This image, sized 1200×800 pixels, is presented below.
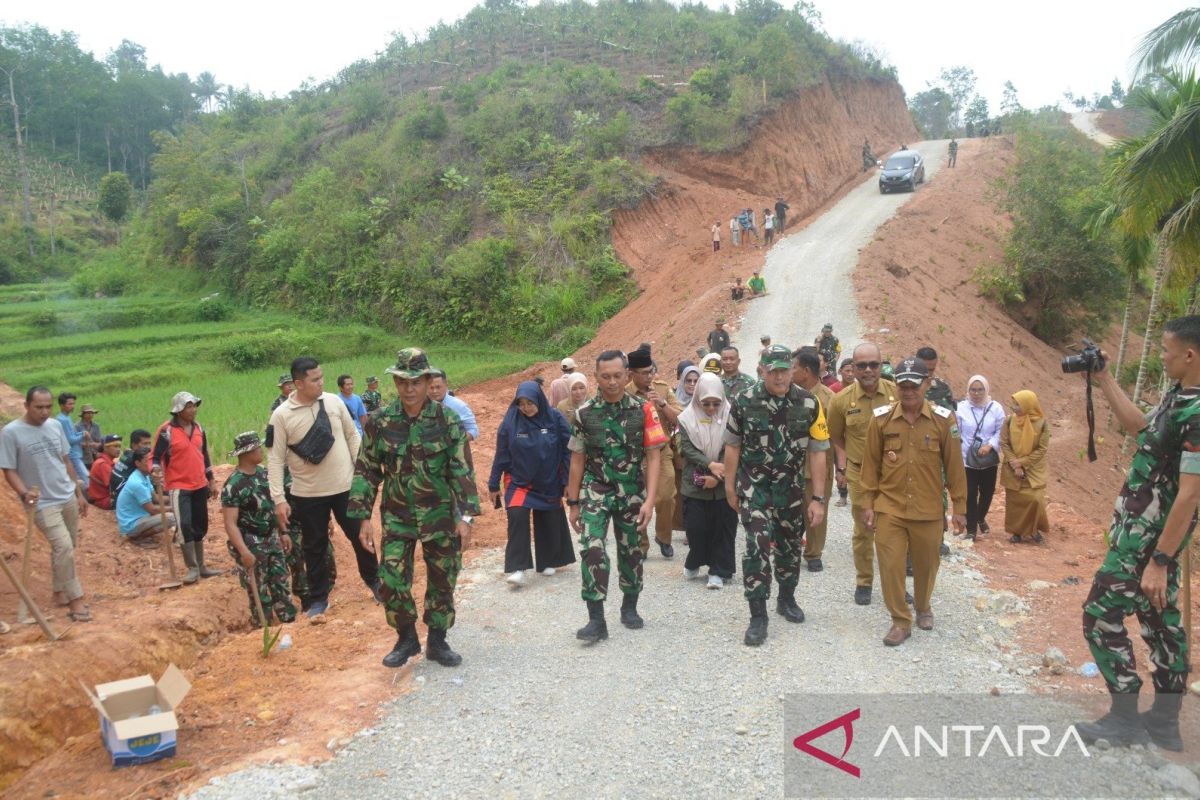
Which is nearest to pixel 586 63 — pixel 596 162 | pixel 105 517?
pixel 596 162

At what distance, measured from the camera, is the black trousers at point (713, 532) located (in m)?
6.43

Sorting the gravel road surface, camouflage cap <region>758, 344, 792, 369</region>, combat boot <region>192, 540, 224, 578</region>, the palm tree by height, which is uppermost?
the palm tree

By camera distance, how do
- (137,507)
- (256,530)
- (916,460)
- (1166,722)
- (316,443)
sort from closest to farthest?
1. (1166,722)
2. (916,460)
3. (316,443)
4. (256,530)
5. (137,507)

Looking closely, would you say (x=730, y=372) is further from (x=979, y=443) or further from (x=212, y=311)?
(x=212, y=311)

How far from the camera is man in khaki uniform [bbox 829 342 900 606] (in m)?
6.08

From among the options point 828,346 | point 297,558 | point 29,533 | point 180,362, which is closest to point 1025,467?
point 828,346

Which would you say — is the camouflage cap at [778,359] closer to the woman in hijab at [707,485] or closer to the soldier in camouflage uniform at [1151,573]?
the woman in hijab at [707,485]

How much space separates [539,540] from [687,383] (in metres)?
2.05

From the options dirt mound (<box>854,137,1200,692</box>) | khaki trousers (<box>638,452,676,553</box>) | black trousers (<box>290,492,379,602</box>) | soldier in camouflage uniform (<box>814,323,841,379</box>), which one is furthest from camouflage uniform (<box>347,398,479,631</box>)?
soldier in camouflage uniform (<box>814,323,841,379</box>)

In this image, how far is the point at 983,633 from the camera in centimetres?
Result: 542

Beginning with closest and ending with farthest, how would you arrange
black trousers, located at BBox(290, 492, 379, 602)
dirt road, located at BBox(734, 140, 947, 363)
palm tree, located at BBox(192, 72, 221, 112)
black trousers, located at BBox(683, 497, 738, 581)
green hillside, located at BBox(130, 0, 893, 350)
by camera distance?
black trousers, located at BBox(290, 492, 379, 602)
black trousers, located at BBox(683, 497, 738, 581)
dirt road, located at BBox(734, 140, 947, 363)
green hillside, located at BBox(130, 0, 893, 350)
palm tree, located at BBox(192, 72, 221, 112)

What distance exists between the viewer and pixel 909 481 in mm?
5227

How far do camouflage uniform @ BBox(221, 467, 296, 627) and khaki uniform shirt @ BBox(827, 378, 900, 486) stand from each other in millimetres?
4486

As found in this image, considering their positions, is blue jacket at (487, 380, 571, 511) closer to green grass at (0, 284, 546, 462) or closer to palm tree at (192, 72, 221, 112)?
green grass at (0, 284, 546, 462)
